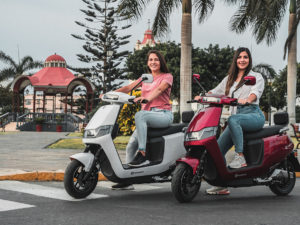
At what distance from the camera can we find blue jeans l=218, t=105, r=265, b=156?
210 inches

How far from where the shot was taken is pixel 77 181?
5.09 m

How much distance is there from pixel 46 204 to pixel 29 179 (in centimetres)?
204

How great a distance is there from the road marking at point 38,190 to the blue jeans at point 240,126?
1564 millimetres

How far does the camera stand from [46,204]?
483 centimetres

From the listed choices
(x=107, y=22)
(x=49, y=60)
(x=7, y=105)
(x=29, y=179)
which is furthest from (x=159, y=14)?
(x=7, y=105)

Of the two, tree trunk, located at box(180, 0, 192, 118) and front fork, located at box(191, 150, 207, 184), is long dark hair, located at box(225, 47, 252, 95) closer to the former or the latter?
front fork, located at box(191, 150, 207, 184)

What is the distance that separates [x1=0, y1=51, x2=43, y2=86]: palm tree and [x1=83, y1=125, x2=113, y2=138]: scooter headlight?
41.1m

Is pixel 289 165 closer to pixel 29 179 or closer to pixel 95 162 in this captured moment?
pixel 95 162

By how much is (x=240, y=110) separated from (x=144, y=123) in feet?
3.75

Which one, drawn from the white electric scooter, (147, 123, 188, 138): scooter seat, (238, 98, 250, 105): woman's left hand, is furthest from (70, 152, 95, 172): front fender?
(238, 98, 250, 105): woman's left hand

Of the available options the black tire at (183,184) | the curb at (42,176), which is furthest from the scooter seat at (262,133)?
the curb at (42,176)

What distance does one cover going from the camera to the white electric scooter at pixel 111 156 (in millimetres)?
5047

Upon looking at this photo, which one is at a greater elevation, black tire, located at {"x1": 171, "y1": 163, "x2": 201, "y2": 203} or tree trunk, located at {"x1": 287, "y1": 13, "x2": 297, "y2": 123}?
tree trunk, located at {"x1": 287, "y1": 13, "x2": 297, "y2": 123}

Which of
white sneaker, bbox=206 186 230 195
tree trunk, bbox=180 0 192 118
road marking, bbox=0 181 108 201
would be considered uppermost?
tree trunk, bbox=180 0 192 118
